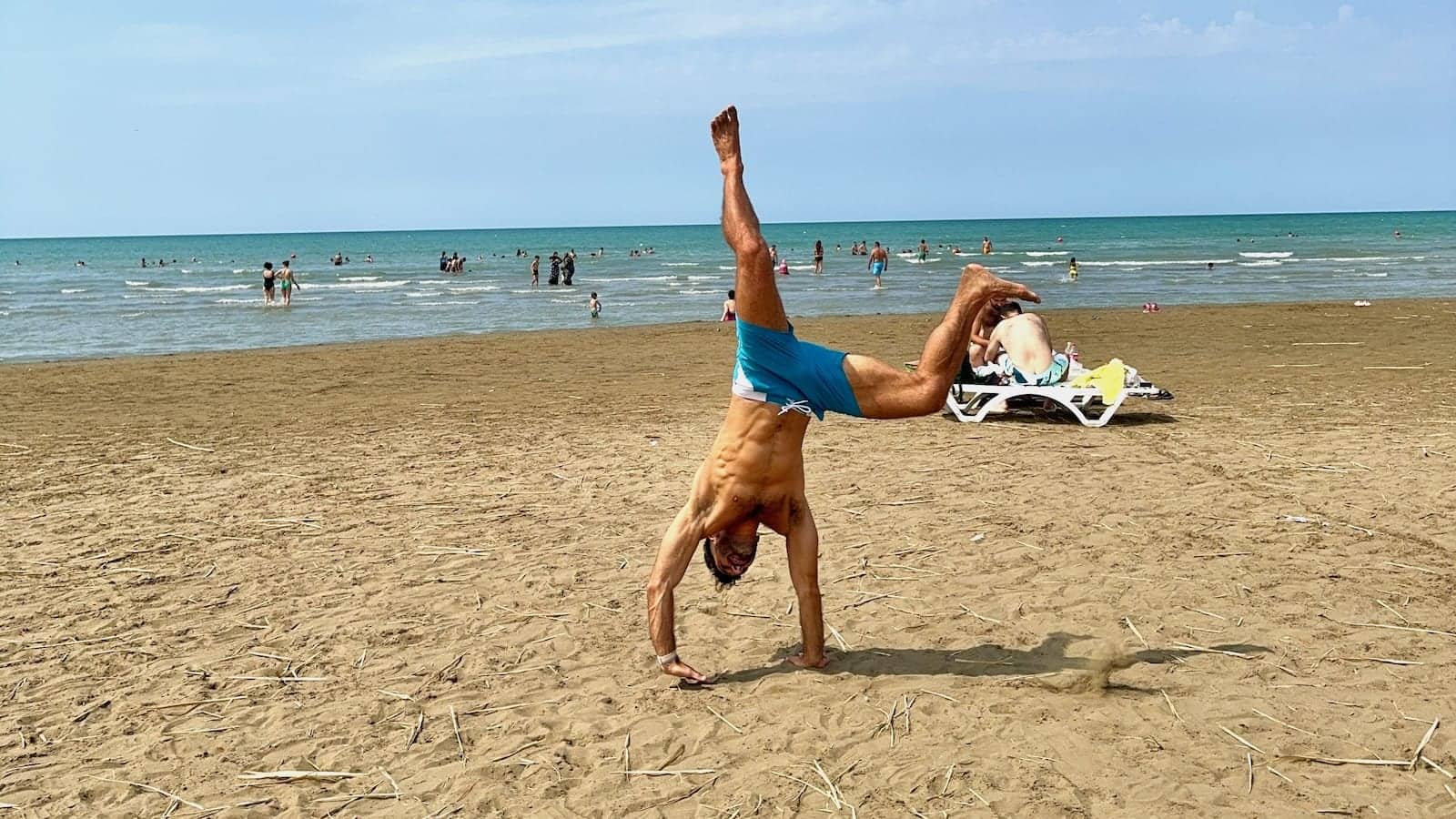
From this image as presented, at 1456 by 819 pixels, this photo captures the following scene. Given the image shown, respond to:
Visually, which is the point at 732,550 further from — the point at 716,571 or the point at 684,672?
the point at 684,672

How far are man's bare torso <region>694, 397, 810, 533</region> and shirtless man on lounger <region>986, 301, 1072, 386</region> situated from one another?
7.04 meters

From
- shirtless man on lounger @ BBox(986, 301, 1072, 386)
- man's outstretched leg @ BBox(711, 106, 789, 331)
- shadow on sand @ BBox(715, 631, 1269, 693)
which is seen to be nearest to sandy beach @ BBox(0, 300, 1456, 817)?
shadow on sand @ BBox(715, 631, 1269, 693)

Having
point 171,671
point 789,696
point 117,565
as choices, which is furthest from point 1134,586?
point 117,565

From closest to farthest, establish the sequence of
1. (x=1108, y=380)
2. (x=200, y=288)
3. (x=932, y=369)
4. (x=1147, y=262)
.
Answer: (x=932, y=369) < (x=1108, y=380) < (x=200, y=288) < (x=1147, y=262)

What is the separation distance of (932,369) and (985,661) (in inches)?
64.3

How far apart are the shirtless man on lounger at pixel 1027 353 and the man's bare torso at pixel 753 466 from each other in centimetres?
704

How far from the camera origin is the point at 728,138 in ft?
16.2

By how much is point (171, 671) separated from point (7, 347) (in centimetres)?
2142

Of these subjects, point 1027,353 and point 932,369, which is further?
point 1027,353

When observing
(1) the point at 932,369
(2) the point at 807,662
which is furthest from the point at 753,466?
(2) the point at 807,662

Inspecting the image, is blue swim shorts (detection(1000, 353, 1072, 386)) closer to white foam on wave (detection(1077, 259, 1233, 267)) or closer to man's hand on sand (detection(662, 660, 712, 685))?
man's hand on sand (detection(662, 660, 712, 685))

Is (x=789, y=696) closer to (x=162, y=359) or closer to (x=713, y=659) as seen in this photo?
(x=713, y=659)

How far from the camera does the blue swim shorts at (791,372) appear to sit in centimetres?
478

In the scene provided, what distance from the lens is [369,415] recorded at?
12.5 m
